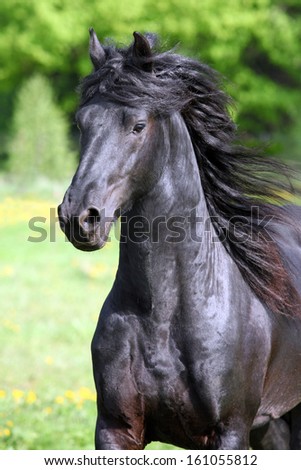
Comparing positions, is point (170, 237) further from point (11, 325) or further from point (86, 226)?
point (11, 325)

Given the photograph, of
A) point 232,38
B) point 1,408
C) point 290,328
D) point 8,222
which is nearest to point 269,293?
point 290,328

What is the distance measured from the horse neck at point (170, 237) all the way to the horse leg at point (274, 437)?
1.68 metres

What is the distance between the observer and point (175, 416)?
3.64 metres

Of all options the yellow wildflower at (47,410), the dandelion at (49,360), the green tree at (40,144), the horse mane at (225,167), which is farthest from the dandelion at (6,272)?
the green tree at (40,144)

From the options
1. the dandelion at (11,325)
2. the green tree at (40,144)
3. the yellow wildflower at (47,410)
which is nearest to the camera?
the yellow wildflower at (47,410)

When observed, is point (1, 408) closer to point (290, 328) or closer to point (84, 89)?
point (290, 328)

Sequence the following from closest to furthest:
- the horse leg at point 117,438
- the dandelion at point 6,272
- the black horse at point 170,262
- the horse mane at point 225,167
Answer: the black horse at point 170,262
the horse mane at point 225,167
the horse leg at point 117,438
the dandelion at point 6,272

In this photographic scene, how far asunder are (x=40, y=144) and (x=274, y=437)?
743 inches

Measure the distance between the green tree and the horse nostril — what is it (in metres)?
19.4

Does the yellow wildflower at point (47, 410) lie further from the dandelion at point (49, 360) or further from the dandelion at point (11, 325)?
the dandelion at point (11, 325)

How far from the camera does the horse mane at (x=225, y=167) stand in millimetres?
3539

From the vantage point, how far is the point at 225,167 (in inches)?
161

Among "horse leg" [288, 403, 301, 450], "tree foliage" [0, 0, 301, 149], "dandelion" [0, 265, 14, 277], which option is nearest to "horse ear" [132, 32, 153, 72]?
"horse leg" [288, 403, 301, 450]

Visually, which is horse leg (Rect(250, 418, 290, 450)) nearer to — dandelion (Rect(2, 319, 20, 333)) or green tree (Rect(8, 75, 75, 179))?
dandelion (Rect(2, 319, 20, 333))
